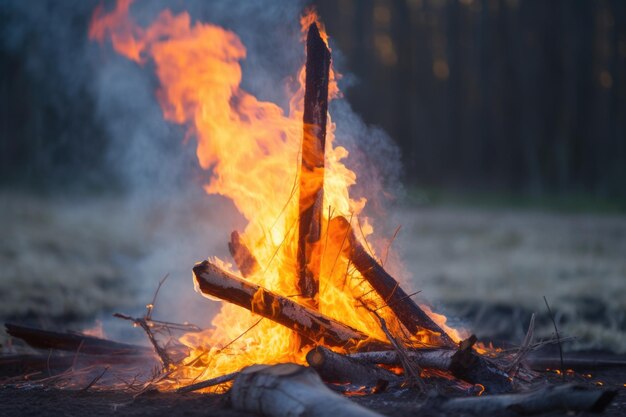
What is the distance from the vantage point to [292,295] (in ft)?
15.6

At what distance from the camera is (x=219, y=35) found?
560 centimetres

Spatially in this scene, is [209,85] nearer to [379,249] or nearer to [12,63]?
[379,249]

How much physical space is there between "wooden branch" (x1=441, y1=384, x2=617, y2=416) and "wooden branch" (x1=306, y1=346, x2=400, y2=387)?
699 mm

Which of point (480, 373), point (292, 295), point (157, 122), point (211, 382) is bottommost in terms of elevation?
point (480, 373)

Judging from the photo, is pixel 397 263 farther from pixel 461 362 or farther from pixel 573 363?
pixel 461 362

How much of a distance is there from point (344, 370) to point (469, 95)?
23.3 meters

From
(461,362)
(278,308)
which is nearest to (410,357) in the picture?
(461,362)

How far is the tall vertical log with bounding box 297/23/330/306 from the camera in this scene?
4688 mm

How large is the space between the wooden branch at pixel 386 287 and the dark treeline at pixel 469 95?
16685mm

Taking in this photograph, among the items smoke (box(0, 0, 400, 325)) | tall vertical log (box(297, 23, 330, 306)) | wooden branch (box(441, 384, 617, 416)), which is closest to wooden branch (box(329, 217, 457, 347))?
tall vertical log (box(297, 23, 330, 306))

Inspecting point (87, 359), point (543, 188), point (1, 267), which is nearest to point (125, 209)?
point (1, 267)

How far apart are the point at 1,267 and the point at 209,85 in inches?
272

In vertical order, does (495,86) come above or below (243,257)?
above

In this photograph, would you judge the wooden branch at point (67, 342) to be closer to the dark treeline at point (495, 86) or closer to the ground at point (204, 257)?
the ground at point (204, 257)
